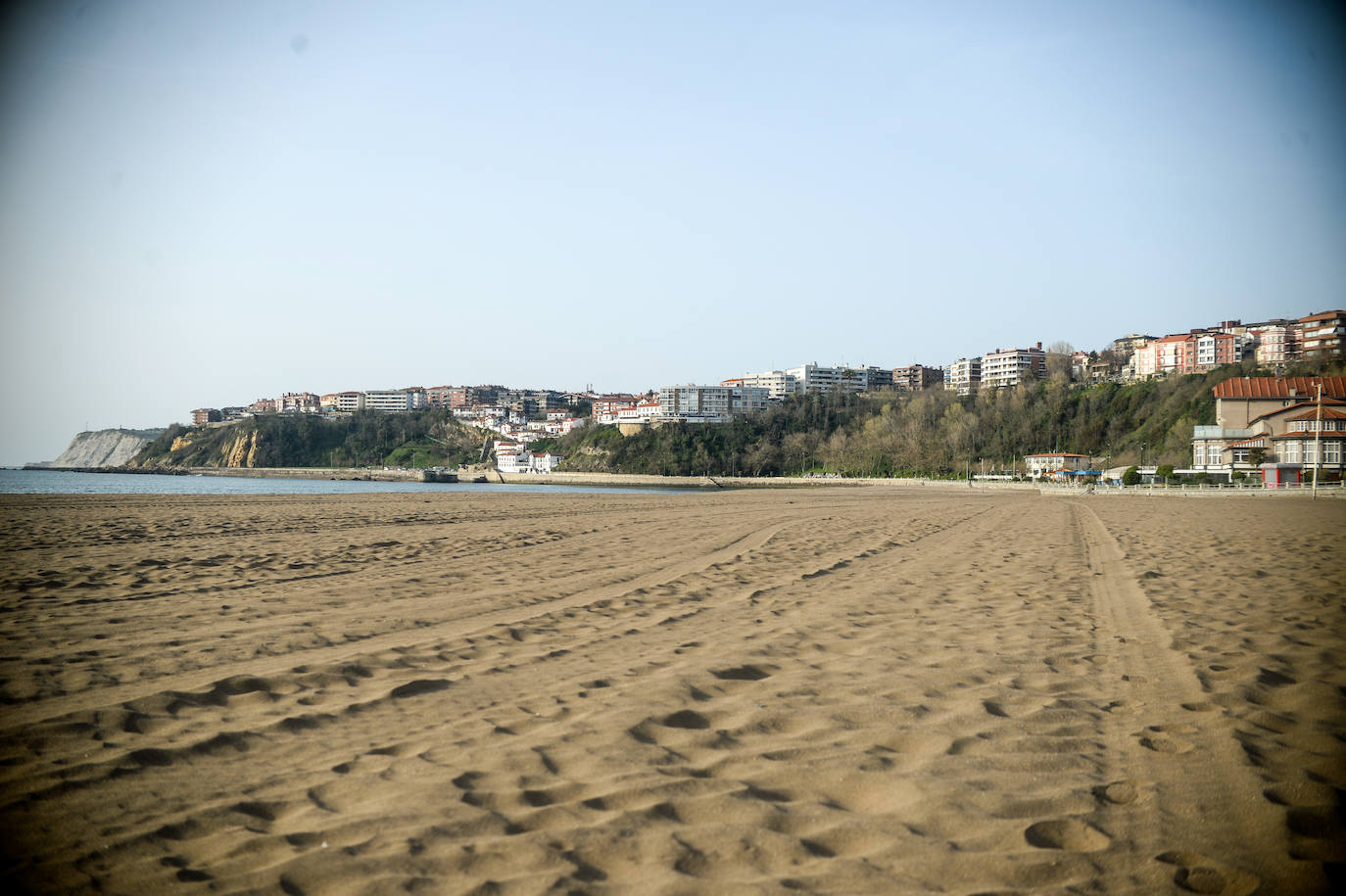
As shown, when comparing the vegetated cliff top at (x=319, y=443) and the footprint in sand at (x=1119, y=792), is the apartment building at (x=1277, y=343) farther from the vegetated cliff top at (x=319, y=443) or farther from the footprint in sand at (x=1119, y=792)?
the vegetated cliff top at (x=319, y=443)

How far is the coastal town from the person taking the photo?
51.7 meters

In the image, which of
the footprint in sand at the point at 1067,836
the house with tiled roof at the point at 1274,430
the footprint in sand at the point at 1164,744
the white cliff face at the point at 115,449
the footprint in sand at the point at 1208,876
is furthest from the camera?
the white cliff face at the point at 115,449

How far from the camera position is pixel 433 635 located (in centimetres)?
620

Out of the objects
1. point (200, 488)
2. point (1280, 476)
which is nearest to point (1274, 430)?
point (1280, 476)

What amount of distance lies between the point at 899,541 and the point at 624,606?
26.5 feet

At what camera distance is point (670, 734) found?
3902 mm

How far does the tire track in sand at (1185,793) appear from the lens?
104 inches

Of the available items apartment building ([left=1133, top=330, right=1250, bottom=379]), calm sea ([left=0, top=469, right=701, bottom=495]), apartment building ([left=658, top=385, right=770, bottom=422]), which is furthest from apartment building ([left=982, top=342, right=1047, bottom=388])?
calm sea ([left=0, top=469, right=701, bottom=495])

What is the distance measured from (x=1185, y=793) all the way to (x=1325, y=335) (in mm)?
116099

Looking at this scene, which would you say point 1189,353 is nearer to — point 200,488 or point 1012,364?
point 1012,364

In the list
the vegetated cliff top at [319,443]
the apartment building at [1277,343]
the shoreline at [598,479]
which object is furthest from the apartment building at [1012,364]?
the vegetated cliff top at [319,443]

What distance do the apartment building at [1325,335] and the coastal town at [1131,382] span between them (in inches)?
7.8

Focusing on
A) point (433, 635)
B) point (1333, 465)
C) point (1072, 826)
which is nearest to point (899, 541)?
point (433, 635)

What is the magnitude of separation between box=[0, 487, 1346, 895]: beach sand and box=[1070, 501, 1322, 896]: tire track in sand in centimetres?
2
